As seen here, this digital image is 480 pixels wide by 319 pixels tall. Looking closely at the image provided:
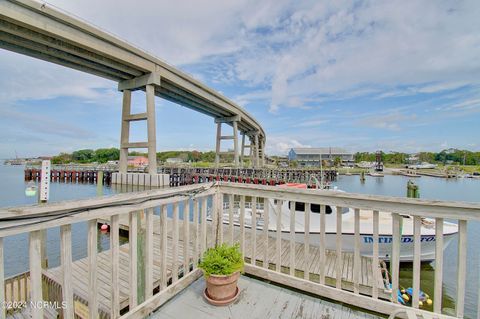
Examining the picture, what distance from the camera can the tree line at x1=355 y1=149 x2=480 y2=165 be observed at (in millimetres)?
72381

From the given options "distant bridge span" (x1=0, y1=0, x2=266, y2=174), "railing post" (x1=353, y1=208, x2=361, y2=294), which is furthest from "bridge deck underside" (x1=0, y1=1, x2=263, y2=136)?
"railing post" (x1=353, y1=208, x2=361, y2=294)

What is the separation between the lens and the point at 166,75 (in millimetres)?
17938

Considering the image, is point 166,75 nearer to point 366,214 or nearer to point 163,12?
point 163,12

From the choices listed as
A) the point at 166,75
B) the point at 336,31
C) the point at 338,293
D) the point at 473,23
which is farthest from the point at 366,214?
the point at 166,75

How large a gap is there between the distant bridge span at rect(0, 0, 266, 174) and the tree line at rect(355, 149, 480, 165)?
268ft

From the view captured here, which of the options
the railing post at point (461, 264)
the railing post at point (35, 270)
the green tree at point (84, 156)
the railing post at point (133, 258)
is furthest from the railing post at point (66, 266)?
the green tree at point (84, 156)

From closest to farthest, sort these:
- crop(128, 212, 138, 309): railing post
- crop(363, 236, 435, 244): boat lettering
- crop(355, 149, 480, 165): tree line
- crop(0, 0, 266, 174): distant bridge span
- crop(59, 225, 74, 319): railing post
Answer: crop(59, 225, 74, 319): railing post, crop(128, 212, 138, 309): railing post, crop(363, 236, 435, 244): boat lettering, crop(0, 0, 266, 174): distant bridge span, crop(355, 149, 480, 165): tree line

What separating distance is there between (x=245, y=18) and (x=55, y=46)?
11.5 metres

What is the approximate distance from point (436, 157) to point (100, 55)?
10857cm

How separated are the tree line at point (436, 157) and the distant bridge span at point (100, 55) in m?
81.7

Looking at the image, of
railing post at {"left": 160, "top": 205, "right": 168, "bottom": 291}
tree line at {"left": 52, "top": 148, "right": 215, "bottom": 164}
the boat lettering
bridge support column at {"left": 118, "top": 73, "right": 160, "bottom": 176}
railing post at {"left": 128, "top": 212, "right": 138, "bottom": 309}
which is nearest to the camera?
railing post at {"left": 128, "top": 212, "right": 138, "bottom": 309}

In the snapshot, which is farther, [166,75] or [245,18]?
[166,75]

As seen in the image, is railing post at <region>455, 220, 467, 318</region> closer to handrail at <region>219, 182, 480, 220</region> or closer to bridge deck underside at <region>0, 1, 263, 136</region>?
handrail at <region>219, 182, 480, 220</region>

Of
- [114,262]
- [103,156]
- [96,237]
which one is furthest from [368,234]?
[103,156]
